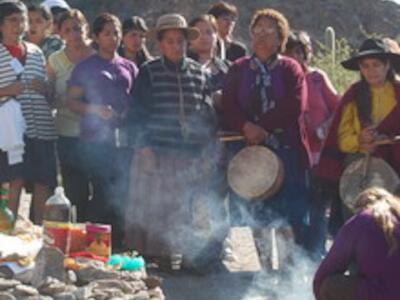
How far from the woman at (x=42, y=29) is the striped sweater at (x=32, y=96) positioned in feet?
2.79

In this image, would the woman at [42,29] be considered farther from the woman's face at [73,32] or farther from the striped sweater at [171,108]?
the striped sweater at [171,108]

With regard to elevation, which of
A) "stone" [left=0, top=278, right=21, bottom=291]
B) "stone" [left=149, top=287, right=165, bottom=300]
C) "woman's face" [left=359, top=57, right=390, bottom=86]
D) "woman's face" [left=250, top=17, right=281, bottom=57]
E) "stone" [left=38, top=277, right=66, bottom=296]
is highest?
"woman's face" [left=250, top=17, right=281, bottom=57]

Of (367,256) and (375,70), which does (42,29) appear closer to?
(375,70)

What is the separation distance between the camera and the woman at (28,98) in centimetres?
754

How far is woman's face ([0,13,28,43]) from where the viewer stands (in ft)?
24.7

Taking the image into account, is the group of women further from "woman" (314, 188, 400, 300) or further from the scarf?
"woman" (314, 188, 400, 300)

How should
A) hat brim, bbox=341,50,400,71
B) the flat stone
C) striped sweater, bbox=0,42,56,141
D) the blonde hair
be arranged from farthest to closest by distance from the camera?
striped sweater, bbox=0,42,56,141 → hat brim, bbox=341,50,400,71 → the flat stone → the blonde hair

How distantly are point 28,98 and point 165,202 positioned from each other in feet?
4.13

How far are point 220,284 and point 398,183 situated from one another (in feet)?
4.88

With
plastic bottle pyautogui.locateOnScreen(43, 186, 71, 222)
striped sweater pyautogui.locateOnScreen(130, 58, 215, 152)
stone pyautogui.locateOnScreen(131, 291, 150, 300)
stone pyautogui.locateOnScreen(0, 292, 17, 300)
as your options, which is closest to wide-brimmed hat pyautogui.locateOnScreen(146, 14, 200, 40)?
striped sweater pyautogui.locateOnScreen(130, 58, 215, 152)

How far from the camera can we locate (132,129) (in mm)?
7836

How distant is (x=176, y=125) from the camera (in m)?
7.73

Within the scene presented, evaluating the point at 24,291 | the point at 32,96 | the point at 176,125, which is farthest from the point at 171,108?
the point at 24,291

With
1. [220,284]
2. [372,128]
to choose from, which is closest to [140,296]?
[220,284]
